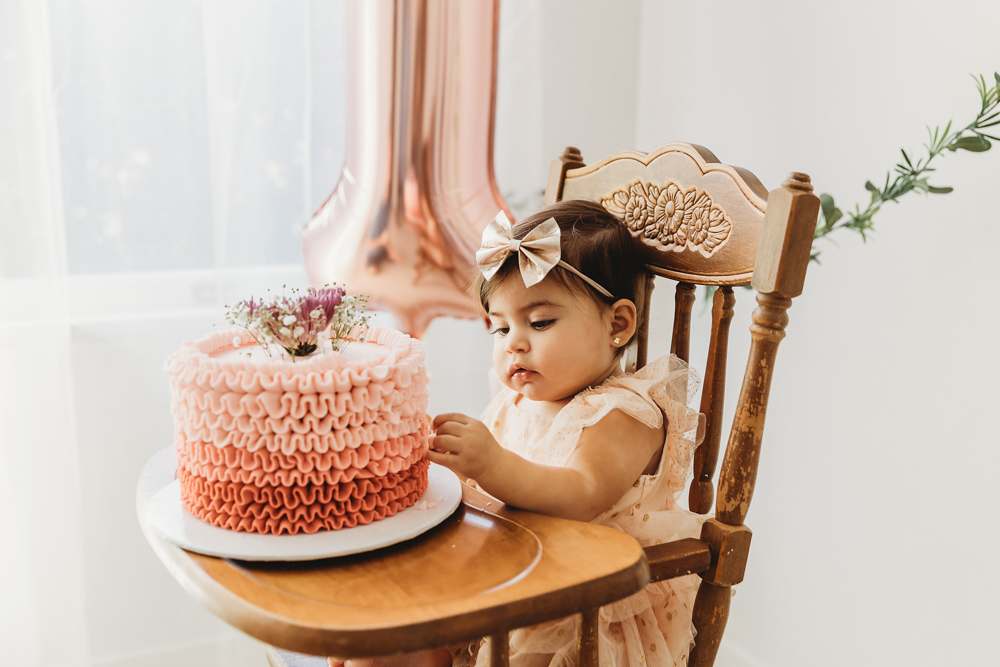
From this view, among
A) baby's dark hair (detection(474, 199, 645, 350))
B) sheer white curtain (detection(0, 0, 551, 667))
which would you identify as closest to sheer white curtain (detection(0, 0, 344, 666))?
sheer white curtain (detection(0, 0, 551, 667))

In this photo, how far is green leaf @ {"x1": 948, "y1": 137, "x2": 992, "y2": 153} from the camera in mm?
1117

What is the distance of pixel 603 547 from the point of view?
26.3 inches

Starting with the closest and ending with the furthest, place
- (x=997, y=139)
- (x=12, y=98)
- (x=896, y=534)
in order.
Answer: (x=997, y=139), (x=12, y=98), (x=896, y=534)

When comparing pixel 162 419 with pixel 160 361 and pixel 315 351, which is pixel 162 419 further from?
pixel 315 351

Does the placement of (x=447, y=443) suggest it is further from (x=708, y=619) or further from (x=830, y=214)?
(x=830, y=214)

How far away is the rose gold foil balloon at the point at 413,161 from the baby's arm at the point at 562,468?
565 mm

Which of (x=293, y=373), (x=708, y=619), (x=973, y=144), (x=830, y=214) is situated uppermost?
(x=973, y=144)

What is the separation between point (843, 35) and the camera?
140cm

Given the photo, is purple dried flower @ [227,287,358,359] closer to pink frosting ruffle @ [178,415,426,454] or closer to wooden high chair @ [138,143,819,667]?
pink frosting ruffle @ [178,415,426,454]

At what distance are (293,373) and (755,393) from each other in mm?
516

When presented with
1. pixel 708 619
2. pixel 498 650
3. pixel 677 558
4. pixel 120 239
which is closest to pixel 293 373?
pixel 498 650

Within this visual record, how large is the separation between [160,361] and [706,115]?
4.36 feet

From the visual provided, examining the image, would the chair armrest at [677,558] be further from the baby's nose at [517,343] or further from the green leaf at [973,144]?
the green leaf at [973,144]

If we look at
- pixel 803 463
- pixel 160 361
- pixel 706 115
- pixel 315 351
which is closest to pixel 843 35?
pixel 706 115
